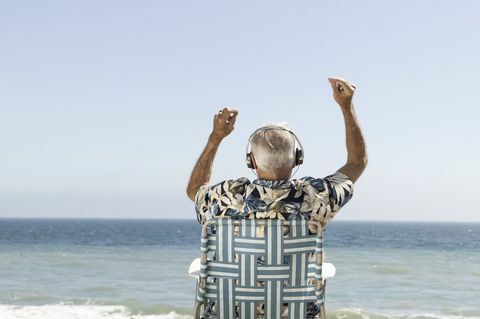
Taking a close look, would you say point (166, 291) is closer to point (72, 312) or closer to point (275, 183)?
point (72, 312)

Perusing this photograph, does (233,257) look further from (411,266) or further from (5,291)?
(411,266)

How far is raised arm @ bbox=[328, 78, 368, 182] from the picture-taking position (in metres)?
2.76

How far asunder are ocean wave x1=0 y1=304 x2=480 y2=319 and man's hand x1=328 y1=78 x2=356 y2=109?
8.24 metres

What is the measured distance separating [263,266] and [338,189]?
430 millimetres

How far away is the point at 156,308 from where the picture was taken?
37.6 feet

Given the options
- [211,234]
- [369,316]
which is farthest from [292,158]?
[369,316]

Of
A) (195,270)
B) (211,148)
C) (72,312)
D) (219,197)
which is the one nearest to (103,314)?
(72,312)

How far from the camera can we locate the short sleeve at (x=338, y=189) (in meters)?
2.64

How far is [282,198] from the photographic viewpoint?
8.57 feet

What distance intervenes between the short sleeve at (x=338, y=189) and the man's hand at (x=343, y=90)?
0.30m

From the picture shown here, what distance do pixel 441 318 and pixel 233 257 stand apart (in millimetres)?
9386

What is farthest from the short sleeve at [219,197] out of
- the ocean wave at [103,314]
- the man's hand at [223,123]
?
the ocean wave at [103,314]

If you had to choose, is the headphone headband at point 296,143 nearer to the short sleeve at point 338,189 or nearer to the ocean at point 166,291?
the short sleeve at point 338,189

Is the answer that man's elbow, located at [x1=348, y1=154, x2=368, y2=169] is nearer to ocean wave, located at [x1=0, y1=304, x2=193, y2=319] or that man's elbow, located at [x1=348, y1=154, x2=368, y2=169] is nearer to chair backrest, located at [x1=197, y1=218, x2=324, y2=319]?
chair backrest, located at [x1=197, y1=218, x2=324, y2=319]
